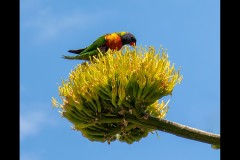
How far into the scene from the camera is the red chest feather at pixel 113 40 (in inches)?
214

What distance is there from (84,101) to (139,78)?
581mm

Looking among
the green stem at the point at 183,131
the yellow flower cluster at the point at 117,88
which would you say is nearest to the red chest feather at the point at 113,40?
the yellow flower cluster at the point at 117,88

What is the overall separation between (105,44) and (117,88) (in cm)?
161

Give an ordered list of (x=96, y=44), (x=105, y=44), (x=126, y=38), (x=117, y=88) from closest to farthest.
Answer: (x=117, y=88) < (x=96, y=44) < (x=105, y=44) < (x=126, y=38)

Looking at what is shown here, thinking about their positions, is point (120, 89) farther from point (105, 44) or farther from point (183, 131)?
point (105, 44)

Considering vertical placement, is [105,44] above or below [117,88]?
above

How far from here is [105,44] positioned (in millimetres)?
5422

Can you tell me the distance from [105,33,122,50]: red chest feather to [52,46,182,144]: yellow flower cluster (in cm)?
119

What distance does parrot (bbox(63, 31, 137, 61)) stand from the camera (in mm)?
5145

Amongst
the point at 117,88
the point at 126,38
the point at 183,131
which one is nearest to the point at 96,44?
the point at 126,38

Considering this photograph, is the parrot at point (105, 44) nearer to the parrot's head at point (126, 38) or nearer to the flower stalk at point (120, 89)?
the parrot's head at point (126, 38)

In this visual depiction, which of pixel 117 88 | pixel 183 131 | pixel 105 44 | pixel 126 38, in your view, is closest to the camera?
pixel 183 131
